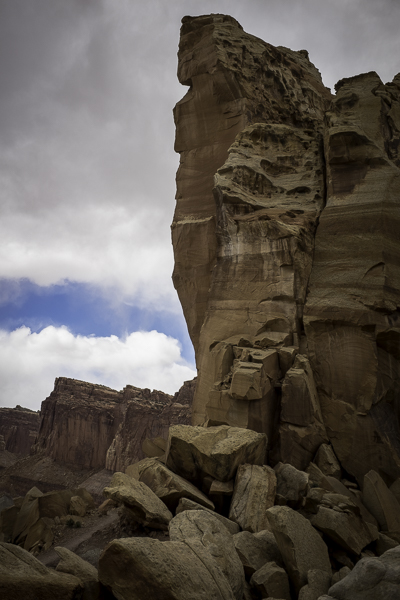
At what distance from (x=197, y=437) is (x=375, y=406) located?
19.2 ft

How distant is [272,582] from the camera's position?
5.98m

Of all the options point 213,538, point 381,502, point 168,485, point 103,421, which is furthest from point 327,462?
point 103,421

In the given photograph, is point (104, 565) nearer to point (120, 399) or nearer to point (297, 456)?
point (297, 456)

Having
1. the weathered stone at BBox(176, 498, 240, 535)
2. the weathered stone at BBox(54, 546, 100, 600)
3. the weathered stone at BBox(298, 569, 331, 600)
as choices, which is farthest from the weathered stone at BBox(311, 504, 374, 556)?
the weathered stone at BBox(54, 546, 100, 600)

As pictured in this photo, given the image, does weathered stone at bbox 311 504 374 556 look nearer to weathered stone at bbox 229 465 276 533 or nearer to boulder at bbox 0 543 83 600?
weathered stone at bbox 229 465 276 533

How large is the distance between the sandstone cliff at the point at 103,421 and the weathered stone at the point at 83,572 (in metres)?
51.8

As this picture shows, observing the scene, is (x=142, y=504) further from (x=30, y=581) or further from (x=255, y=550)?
(x=30, y=581)

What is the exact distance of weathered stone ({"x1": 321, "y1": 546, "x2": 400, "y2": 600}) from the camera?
14.5ft

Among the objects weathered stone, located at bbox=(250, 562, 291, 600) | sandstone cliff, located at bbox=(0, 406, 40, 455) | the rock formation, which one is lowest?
sandstone cliff, located at bbox=(0, 406, 40, 455)

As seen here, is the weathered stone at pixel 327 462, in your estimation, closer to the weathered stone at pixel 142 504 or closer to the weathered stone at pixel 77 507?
the weathered stone at pixel 142 504

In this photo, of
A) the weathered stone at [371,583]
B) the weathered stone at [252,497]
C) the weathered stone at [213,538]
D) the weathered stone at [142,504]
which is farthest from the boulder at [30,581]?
the weathered stone at [252,497]

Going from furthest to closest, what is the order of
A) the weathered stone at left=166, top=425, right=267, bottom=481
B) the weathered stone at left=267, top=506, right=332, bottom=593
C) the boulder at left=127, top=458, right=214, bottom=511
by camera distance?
the weathered stone at left=166, top=425, right=267, bottom=481
the boulder at left=127, top=458, right=214, bottom=511
the weathered stone at left=267, top=506, right=332, bottom=593

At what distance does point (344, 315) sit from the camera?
12234 millimetres

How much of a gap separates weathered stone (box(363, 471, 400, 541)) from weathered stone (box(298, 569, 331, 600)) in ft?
13.3
